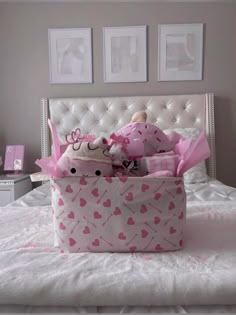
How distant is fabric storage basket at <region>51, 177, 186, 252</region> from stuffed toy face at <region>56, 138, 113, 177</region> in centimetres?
3

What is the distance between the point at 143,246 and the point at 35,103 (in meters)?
2.34

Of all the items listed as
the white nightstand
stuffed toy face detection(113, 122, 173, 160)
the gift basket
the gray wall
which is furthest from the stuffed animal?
the gray wall

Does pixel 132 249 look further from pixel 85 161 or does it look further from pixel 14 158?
pixel 14 158

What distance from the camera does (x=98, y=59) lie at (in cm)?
281

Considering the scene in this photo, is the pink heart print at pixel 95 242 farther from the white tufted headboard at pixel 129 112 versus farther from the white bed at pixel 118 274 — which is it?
the white tufted headboard at pixel 129 112

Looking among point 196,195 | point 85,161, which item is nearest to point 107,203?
point 85,161

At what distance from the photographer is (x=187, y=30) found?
2.76m

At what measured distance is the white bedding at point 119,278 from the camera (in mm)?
599

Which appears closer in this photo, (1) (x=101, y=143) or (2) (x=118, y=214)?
(2) (x=118, y=214)

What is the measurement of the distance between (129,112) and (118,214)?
196 cm

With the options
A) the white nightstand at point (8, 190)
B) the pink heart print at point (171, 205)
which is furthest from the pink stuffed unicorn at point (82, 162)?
the white nightstand at point (8, 190)

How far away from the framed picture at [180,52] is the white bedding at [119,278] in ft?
6.93

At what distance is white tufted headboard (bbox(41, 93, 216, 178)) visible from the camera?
2703 mm

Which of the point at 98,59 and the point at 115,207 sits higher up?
the point at 98,59
